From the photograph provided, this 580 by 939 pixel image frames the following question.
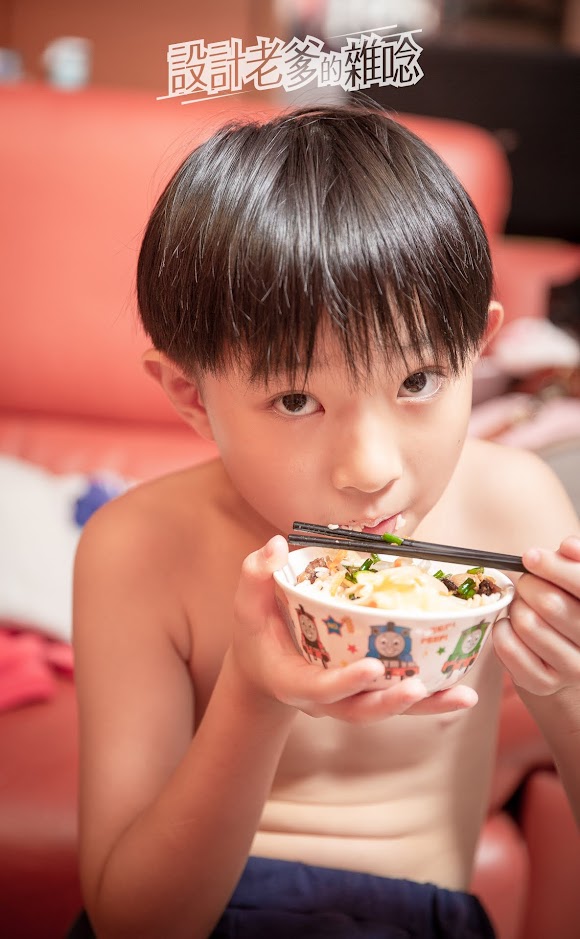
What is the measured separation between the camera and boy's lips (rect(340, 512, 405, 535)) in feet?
2.72

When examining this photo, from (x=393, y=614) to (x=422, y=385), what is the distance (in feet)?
0.88

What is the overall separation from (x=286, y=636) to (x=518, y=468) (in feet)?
1.69

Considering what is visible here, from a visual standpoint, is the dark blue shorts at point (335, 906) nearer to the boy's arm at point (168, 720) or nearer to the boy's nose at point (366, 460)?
the boy's arm at point (168, 720)

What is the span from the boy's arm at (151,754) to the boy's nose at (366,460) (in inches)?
7.7

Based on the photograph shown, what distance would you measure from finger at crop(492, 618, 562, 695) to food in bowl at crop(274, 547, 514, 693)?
0.02 metres

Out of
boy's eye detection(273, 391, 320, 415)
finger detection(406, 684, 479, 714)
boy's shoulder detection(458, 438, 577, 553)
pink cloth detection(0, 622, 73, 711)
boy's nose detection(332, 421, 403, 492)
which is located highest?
boy's eye detection(273, 391, 320, 415)

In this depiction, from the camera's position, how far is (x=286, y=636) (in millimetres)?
766

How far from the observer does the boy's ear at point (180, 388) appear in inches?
37.3

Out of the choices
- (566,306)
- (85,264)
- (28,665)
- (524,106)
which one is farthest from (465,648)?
(524,106)

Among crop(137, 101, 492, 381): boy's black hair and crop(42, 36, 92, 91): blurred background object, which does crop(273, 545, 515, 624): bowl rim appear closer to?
crop(137, 101, 492, 381): boy's black hair

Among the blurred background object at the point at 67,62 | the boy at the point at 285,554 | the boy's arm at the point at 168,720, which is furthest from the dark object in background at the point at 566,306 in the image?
the boy's arm at the point at 168,720

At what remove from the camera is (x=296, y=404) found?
82 cm

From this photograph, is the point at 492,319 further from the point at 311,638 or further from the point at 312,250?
the point at 311,638

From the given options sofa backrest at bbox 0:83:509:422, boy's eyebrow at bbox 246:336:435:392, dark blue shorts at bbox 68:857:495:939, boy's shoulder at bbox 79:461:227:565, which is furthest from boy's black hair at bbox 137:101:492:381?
sofa backrest at bbox 0:83:509:422
